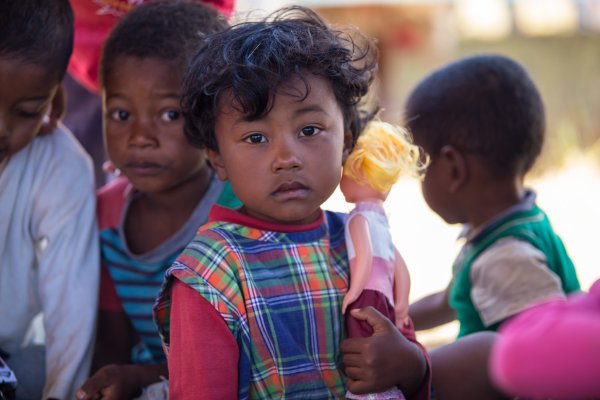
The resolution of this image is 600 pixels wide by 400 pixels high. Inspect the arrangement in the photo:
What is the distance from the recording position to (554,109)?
11.7 metres

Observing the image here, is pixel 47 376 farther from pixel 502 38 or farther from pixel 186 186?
pixel 502 38

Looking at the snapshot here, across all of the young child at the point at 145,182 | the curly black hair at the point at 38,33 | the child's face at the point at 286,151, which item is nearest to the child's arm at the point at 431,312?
the young child at the point at 145,182

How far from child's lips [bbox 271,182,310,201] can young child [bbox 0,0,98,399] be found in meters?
0.76

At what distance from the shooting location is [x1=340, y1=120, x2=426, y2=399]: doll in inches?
83.6

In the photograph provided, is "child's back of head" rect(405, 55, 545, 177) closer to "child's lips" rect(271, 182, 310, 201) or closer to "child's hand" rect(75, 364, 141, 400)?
"child's lips" rect(271, 182, 310, 201)

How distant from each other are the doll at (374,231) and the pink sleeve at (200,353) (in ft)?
0.99

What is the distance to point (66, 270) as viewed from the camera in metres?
2.55

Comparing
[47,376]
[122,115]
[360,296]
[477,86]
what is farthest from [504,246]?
[47,376]

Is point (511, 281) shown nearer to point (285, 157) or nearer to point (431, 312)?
point (431, 312)

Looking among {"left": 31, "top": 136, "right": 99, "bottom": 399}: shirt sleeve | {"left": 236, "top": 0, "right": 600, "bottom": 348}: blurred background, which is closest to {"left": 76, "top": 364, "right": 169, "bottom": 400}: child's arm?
{"left": 31, "top": 136, "right": 99, "bottom": 399}: shirt sleeve

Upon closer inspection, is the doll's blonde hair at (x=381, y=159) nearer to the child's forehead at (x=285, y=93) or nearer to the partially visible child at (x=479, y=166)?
the child's forehead at (x=285, y=93)

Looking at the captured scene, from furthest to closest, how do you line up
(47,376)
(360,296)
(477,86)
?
(477,86) → (47,376) → (360,296)

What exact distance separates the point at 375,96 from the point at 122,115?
761 millimetres

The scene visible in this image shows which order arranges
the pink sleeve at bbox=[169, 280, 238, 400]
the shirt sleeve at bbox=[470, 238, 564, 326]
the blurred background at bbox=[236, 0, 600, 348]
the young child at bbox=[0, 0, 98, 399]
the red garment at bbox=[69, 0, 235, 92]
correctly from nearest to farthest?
the pink sleeve at bbox=[169, 280, 238, 400] → the young child at bbox=[0, 0, 98, 399] → the shirt sleeve at bbox=[470, 238, 564, 326] → the red garment at bbox=[69, 0, 235, 92] → the blurred background at bbox=[236, 0, 600, 348]
